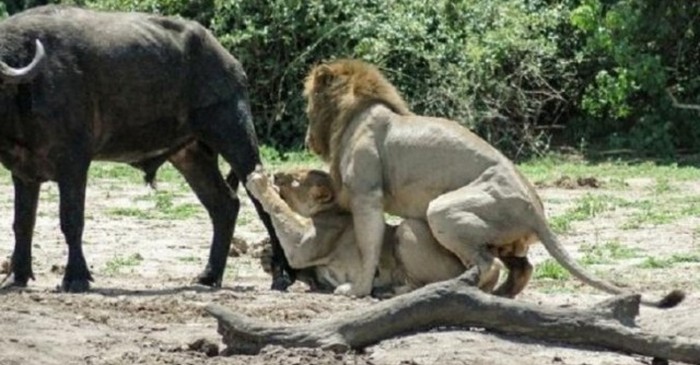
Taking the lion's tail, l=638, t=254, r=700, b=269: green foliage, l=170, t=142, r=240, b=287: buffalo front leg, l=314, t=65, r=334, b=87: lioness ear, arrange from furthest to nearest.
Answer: l=638, t=254, r=700, b=269: green foliage
l=170, t=142, r=240, b=287: buffalo front leg
l=314, t=65, r=334, b=87: lioness ear
the lion's tail

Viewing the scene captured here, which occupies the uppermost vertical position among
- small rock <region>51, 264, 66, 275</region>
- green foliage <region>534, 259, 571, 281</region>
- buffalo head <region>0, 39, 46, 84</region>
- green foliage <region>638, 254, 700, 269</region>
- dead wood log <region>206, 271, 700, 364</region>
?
buffalo head <region>0, 39, 46, 84</region>

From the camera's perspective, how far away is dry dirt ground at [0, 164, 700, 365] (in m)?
8.69

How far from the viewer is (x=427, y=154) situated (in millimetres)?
11109

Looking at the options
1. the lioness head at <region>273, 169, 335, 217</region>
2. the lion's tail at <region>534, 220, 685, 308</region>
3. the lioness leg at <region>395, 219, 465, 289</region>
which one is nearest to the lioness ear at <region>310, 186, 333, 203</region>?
the lioness head at <region>273, 169, 335, 217</region>

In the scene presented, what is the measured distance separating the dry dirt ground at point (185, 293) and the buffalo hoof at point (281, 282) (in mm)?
87

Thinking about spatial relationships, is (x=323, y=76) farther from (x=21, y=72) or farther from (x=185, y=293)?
(x=21, y=72)

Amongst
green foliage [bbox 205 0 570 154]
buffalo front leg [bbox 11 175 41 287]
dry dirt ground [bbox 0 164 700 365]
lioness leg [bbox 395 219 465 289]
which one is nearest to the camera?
dry dirt ground [bbox 0 164 700 365]

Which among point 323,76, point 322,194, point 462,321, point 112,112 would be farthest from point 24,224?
point 462,321

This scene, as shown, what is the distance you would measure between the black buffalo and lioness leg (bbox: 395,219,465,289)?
1.16 metres

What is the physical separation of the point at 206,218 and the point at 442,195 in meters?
4.69

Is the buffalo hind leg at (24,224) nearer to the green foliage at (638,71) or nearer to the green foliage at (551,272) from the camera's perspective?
the green foliage at (551,272)

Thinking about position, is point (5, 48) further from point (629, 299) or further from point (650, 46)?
point (650, 46)

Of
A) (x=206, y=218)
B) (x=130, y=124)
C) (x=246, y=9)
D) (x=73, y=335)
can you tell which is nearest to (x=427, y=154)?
(x=130, y=124)

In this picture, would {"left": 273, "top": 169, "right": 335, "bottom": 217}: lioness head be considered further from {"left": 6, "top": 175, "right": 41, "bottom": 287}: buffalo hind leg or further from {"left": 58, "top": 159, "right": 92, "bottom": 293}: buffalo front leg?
{"left": 6, "top": 175, "right": 41, "bottom": 287}: buffalo hind leg
